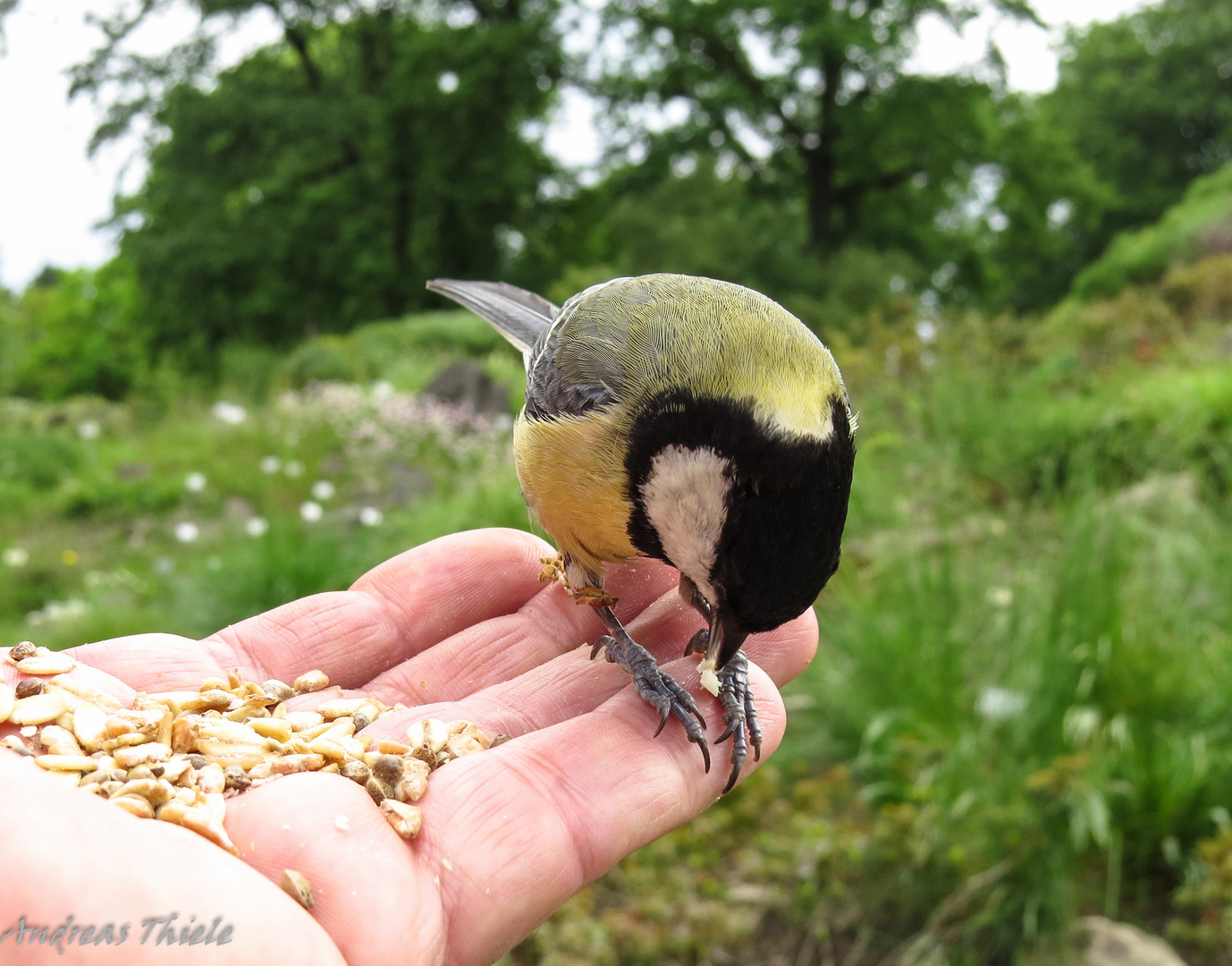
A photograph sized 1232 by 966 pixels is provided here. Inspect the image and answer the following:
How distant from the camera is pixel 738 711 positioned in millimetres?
1834

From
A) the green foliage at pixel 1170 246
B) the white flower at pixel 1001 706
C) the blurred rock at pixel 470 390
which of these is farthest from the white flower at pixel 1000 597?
the green foliage at pixel 1170 246

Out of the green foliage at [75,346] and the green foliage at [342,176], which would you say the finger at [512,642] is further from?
the green foliage at [75,346]

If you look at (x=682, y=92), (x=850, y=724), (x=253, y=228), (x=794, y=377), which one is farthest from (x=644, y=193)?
(x=794, y=377)

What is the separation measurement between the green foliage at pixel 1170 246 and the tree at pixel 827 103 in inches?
127

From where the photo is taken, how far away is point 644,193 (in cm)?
1670

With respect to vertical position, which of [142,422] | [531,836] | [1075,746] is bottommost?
[142,422]

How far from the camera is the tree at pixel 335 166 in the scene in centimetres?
1648

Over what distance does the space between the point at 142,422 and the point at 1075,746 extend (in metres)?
9.41

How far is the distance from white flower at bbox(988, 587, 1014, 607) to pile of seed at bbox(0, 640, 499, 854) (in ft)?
7.38

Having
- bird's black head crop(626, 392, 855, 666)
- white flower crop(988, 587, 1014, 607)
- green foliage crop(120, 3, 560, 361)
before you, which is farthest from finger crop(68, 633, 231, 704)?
green foliage crop(120, 3, 560, 361)

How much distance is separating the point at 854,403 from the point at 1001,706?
10.2ft

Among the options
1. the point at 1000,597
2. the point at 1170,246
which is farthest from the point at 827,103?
the point at 1000,597

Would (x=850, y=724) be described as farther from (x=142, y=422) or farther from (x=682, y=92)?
(x=682, y=92)

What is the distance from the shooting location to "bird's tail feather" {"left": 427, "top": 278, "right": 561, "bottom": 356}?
8.55 ft
